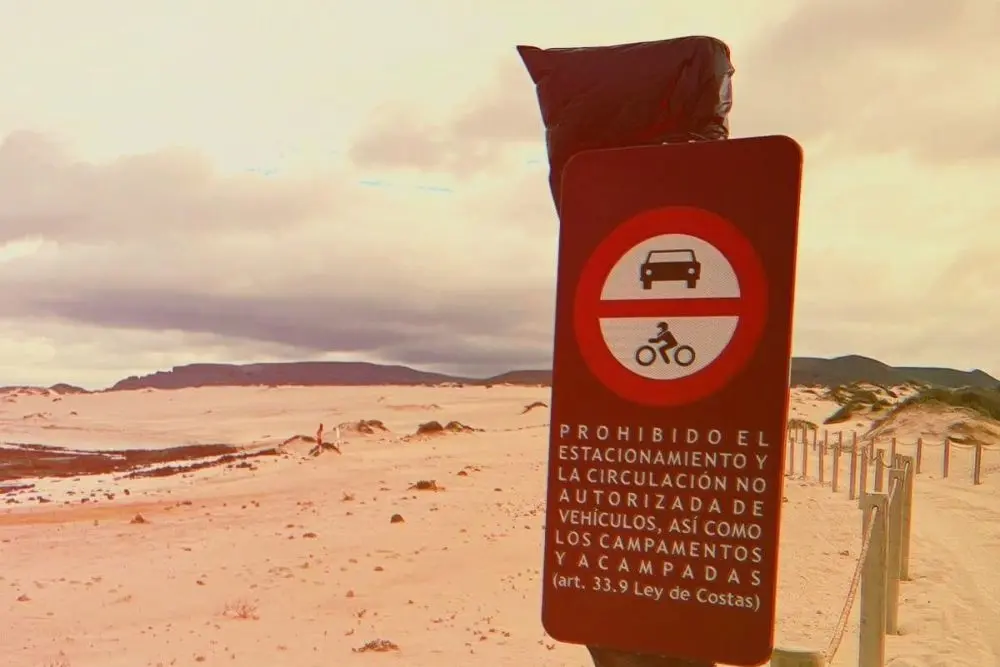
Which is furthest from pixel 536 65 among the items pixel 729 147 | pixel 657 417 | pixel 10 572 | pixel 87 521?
pixel 87 521

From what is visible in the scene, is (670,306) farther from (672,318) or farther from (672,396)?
(672,396)

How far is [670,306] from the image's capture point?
2.48 metres

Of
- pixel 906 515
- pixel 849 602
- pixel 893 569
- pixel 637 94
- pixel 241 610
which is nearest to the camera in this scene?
pixel 637 94

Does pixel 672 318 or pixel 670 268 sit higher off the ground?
pixel 670 268

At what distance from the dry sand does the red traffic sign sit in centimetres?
440

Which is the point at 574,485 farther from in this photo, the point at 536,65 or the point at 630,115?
the point at 536,65

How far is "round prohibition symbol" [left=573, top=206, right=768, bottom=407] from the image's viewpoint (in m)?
2.42

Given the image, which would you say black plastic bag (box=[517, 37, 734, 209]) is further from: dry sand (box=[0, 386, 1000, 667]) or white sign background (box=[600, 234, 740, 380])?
dry sand (box=[0, 386, 1000, 667])

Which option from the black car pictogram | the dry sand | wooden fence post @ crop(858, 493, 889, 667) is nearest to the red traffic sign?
→ the black car pictogram

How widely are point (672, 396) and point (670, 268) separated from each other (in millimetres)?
400

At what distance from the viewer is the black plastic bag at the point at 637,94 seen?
108 inches

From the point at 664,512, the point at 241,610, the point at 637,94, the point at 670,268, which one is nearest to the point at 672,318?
the point at 670,268

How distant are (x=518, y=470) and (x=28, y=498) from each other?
12.7 meters

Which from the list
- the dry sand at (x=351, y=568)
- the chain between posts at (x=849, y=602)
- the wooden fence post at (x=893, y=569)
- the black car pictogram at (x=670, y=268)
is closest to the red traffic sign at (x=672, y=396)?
the black car pictogram at (x=670, y=268)
